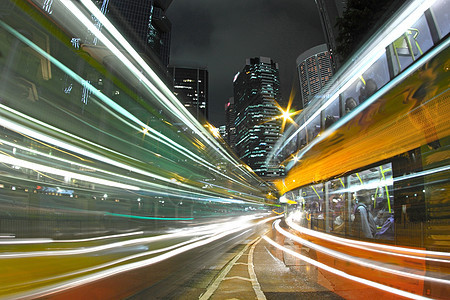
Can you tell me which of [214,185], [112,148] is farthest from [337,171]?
[214,185]

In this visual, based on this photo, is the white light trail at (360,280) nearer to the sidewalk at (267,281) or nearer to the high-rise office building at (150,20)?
the sidewalk at (267,281)

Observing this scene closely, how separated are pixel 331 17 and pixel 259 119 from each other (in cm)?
6057

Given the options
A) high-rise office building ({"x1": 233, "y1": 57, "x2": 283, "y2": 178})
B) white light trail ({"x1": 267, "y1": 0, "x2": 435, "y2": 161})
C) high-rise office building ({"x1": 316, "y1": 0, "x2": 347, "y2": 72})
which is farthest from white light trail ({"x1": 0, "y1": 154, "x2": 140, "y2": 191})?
high-rise office building ({"x1": 233, "y1": 57, "x2": 283, "y2": 178})

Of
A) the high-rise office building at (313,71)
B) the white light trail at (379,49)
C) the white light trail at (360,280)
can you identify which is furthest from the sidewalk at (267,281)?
the high-rise office building at (313,71)

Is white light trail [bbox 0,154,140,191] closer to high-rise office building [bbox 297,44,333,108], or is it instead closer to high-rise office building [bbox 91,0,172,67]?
high-rise office building [bbox 297,44,333,108]

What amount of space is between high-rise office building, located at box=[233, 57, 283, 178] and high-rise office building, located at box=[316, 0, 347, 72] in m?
55.7

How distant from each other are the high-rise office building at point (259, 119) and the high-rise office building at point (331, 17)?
55719 mm

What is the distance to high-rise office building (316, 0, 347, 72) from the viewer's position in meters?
18.1

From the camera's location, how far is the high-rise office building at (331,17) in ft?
59.5

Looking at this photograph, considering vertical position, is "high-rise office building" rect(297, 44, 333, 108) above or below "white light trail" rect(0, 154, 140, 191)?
above

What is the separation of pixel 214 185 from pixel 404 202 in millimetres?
15617

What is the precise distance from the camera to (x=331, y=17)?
1986 cm

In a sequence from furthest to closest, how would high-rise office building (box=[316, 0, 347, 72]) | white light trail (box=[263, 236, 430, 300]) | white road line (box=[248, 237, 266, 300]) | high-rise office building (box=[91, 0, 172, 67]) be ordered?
high-rise office building (box=[91, 0, 172, 67])
high-rise office building (box=[316, 0, 347, 72])
white road line (box=[248, 237, 266, 300])
white light trail (box=[263, 236, 430, 300])

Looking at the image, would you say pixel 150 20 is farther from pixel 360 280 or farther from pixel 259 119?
pixel 360 280
